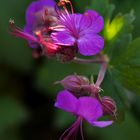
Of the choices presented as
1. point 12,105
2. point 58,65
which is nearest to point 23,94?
point 12,105

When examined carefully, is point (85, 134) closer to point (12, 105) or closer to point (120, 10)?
point (12, 105)

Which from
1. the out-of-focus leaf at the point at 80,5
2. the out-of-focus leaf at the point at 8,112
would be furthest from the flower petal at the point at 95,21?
the out-of-focus leaf at the point at 8,112

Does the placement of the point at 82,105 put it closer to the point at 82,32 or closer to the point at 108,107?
the point at 108,107

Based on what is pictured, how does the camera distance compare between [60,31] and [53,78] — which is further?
[53,78]

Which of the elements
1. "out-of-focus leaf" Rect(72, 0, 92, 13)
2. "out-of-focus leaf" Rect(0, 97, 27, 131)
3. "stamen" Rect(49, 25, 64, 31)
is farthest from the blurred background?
"stamen" Rect(49, 25, 64, 31)

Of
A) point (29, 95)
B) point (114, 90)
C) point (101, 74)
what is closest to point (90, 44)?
point (101, 74)
